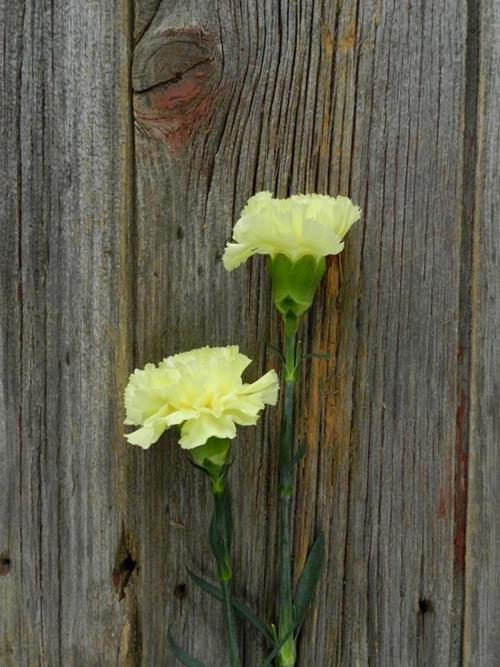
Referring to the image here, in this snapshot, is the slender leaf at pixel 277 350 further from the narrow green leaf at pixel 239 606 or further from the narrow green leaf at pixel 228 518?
the narrow green leaf at pixel 239 606

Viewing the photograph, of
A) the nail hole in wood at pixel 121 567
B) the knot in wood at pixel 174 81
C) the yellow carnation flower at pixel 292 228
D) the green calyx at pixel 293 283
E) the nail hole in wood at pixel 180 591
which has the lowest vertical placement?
the nail hole in wood at pixel 180 591

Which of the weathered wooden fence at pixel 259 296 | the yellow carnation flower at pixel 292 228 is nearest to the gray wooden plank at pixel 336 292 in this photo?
the weathered wooden fence at pixel 259 296

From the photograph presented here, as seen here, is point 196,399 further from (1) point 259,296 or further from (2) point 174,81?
(2) point 174,81

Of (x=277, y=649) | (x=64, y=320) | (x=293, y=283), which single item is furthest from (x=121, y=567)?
(x=293, y=283)

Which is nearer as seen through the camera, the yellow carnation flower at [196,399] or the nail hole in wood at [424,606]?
the yellow carnation flower at [196,399]

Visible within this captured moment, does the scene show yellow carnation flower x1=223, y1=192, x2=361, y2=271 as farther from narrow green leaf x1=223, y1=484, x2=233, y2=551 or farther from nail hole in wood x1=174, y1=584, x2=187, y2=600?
nail hole in wood x1=174, y1=584, x2=187, y2=600

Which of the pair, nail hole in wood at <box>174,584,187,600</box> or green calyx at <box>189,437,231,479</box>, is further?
nail hole in wood at <box>174,584,187,600</box>

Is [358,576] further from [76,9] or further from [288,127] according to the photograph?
[76,9]

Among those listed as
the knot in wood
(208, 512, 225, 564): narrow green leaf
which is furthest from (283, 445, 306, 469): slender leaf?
the knot in wood
